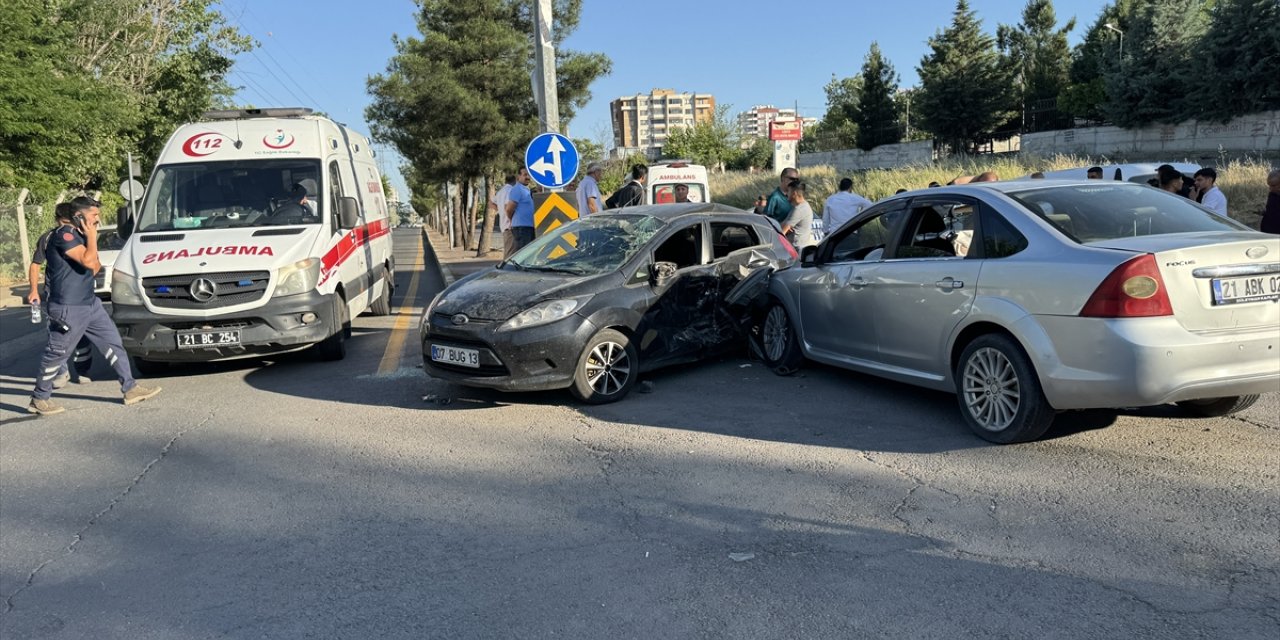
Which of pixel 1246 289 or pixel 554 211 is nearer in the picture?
pixel 1246 289

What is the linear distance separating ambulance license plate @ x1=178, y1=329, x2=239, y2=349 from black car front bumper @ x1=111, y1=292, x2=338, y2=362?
0.04 metres

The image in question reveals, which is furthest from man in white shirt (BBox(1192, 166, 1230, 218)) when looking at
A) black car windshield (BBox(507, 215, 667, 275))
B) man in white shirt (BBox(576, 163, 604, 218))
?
man in white shirt (BBox(576, 163, 604, 218))

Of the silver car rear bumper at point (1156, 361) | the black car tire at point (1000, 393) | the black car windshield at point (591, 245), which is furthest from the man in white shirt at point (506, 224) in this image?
the silver car rear bumper at point (1156, 361)

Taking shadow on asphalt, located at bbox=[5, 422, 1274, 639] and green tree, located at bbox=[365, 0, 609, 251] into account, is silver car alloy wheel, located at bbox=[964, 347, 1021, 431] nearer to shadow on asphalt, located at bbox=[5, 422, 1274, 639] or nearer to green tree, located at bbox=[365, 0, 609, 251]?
shadow on asphalt, located at bbox=[5, 422, 1274, 639]

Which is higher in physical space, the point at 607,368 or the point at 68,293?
the point at 68,293

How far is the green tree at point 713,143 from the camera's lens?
61.2 m

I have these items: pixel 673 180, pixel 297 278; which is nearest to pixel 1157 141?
pixel 673 180

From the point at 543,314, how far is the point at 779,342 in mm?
2285

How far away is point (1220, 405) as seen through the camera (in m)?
5.66

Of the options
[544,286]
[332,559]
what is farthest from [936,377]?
[332,559]

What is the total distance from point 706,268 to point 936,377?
2.52 metres

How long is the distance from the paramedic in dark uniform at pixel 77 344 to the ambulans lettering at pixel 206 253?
0.83 metres

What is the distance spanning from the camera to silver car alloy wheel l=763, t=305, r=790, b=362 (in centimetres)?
765

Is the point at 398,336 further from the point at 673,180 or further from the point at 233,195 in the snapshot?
the point at 673,180
